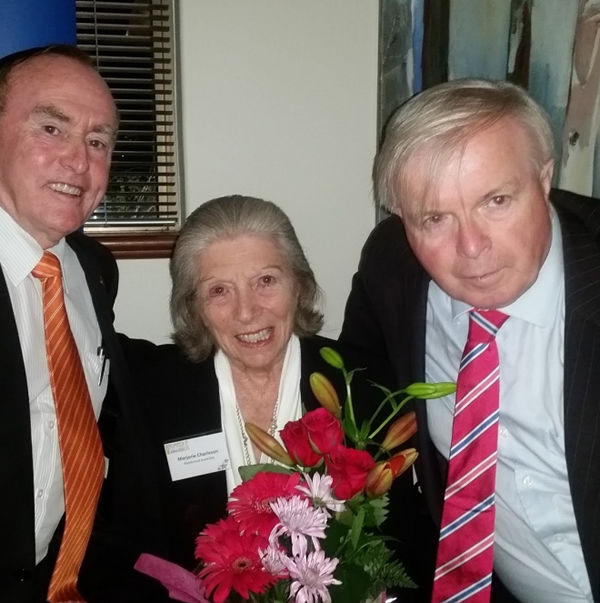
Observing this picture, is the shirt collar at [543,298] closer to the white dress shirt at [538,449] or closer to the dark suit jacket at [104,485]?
the white dress shirt at [538,449]

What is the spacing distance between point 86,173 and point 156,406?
2.41 ft

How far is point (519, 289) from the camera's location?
1.42m

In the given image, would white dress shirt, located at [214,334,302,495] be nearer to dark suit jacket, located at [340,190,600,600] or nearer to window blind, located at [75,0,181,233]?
dark suit jacket, located at [340,190,600,600]

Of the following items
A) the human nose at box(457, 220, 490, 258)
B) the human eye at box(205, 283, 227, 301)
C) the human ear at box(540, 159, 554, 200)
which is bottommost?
the human eye at box(205, 283, 227, 301)

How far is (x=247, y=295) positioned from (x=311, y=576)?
1.00 metres

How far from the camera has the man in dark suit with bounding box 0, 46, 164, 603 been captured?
1.53 m

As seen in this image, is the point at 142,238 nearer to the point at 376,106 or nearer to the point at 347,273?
the point at 347,273

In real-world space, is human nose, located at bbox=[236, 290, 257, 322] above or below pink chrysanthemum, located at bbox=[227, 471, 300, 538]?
above

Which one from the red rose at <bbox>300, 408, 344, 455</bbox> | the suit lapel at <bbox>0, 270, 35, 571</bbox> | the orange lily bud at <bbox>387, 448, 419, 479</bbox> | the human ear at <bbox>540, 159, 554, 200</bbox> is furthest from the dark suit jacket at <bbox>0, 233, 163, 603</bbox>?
the human ear at <bbox>540, 159, 554, 200</bbox>

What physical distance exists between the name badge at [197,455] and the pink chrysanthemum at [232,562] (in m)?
0.87

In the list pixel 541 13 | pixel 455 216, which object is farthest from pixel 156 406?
pixel 541 13

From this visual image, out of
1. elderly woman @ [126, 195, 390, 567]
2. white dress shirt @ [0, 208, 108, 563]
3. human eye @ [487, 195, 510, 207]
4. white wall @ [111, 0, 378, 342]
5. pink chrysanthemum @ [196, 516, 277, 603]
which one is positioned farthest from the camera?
white wall @ [111, 0, 378, 342]

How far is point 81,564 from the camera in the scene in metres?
1.78

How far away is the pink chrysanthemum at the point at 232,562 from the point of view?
3.15ft
